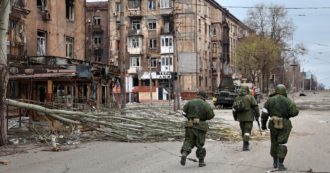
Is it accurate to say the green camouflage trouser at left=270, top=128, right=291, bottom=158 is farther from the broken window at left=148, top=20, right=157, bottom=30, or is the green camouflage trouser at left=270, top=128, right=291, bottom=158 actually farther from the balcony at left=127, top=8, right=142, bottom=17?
the balcony at left=127, top=8, right=142, bottom=17

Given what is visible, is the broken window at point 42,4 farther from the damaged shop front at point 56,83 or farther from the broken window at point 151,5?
the broken window at point 151,5

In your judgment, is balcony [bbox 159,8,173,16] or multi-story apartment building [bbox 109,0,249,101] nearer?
multi-story apartment building [bbox 109,0,249,101]

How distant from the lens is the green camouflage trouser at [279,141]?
10570 mm

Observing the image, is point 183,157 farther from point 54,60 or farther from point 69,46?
point 69,46

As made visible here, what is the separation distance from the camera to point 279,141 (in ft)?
35.1

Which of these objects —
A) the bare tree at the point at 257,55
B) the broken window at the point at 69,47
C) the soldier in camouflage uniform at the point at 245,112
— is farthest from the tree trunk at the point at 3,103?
the bare tree at the point at 257,55

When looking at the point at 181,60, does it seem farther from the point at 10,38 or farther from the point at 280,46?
the point at 10,38

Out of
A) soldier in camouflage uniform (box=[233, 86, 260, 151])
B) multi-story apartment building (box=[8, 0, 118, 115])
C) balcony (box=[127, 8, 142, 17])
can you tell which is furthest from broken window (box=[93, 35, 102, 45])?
soldier in camouflage uniform (box=[233, 86, 260, 151])

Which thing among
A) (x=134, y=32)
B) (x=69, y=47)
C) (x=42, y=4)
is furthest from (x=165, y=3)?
(x=42, y=4)

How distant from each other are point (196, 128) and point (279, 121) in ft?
5.82

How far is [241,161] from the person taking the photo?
12.1 m

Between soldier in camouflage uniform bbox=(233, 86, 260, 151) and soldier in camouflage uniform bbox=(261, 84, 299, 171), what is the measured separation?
134 inches

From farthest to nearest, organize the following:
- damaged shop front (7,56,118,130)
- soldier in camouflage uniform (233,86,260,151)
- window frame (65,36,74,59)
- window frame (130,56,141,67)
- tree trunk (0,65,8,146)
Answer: window frame (130,56,141,67), window frame (65,36,74,59), damaged shop front (7,56,118,130), tree trunk (0,65,8,146), soldier in camouflage uniform (233,86,260,151)

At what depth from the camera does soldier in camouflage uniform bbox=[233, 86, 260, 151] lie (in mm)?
14423
